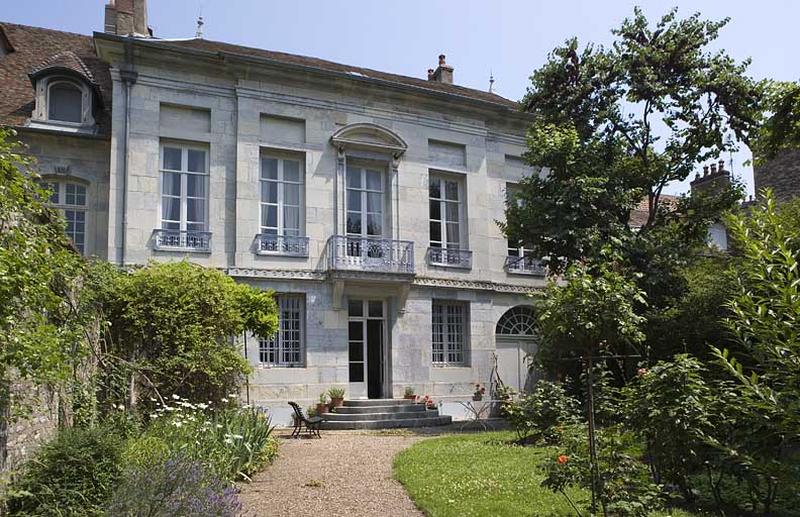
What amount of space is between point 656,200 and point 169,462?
12178mm

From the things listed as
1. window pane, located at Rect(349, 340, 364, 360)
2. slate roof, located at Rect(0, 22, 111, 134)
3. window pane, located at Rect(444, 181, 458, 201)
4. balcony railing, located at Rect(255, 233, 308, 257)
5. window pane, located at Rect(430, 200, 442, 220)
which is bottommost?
window pane, located at Rect(349, 340, 364, 360)

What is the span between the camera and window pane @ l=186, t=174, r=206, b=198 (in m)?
15.5

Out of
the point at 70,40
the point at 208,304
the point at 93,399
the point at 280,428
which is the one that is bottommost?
the point at 280,428

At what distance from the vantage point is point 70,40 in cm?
1822

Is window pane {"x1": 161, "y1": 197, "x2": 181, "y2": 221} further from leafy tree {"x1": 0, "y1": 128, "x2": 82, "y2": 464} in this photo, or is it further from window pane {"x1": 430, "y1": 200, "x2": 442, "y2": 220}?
leafy tree {"x1": 0, "y1": 128, "x2": 82, "y2": 464}

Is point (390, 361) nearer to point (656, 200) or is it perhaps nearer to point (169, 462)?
point (656, 200)

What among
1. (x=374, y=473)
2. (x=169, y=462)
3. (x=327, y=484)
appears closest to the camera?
(x=169, y=462)

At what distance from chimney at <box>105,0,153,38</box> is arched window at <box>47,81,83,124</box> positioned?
65.5 inches

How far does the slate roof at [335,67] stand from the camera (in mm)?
16984

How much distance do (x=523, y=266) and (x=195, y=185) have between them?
8.78 meters

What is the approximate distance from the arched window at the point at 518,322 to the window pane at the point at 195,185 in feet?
27.0

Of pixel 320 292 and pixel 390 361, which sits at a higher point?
pixel 320 292

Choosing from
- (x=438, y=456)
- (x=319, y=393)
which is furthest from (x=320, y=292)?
(x=438, y=456)

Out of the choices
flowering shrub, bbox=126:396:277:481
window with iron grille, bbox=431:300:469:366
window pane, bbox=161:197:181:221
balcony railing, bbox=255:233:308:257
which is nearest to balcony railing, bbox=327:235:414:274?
balcony railing, bbox=255:233:308:257
